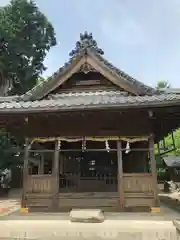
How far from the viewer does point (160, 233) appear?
604 centimetres

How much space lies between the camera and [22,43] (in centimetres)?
2888

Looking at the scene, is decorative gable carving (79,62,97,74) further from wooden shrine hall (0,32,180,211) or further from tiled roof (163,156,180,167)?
tiled roof (163,156,180,167)

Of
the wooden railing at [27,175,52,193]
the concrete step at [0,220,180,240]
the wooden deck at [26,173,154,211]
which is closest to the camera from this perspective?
the concrete step at [0,220,180,240]

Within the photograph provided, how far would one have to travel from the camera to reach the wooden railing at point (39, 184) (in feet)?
28.1

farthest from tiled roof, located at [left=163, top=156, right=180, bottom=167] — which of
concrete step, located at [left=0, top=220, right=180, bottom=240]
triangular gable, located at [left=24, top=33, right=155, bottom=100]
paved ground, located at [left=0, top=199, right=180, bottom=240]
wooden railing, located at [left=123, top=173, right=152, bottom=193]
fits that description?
concrete step, located at [left=0, top=220, right=180, bottom=240]

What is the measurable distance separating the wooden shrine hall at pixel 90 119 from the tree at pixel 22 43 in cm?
1902

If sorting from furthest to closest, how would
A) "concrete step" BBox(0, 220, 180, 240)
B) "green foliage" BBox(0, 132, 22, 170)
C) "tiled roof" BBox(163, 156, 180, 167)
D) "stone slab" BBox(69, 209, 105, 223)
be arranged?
"tiled roof" BBox(163, 156, 180, 167) → "green foliage" BBox(0, 132, 22, 170) → "stone slab" BBox(69, 209, 105, 223) → "concrete step" BBox(0, 220, 180, 240)

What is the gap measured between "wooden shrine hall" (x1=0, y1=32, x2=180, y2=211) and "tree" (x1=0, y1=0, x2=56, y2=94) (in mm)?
19016

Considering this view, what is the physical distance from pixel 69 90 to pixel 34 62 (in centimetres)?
2218

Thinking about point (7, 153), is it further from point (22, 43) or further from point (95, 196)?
point (95, 196)

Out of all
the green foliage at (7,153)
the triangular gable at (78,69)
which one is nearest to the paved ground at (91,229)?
the triangular gable at (78,69)

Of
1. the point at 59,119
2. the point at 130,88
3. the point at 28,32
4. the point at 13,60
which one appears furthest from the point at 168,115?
the point at 28,32

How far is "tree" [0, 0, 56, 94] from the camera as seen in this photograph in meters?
27.3

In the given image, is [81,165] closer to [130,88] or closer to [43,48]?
[130,88]
